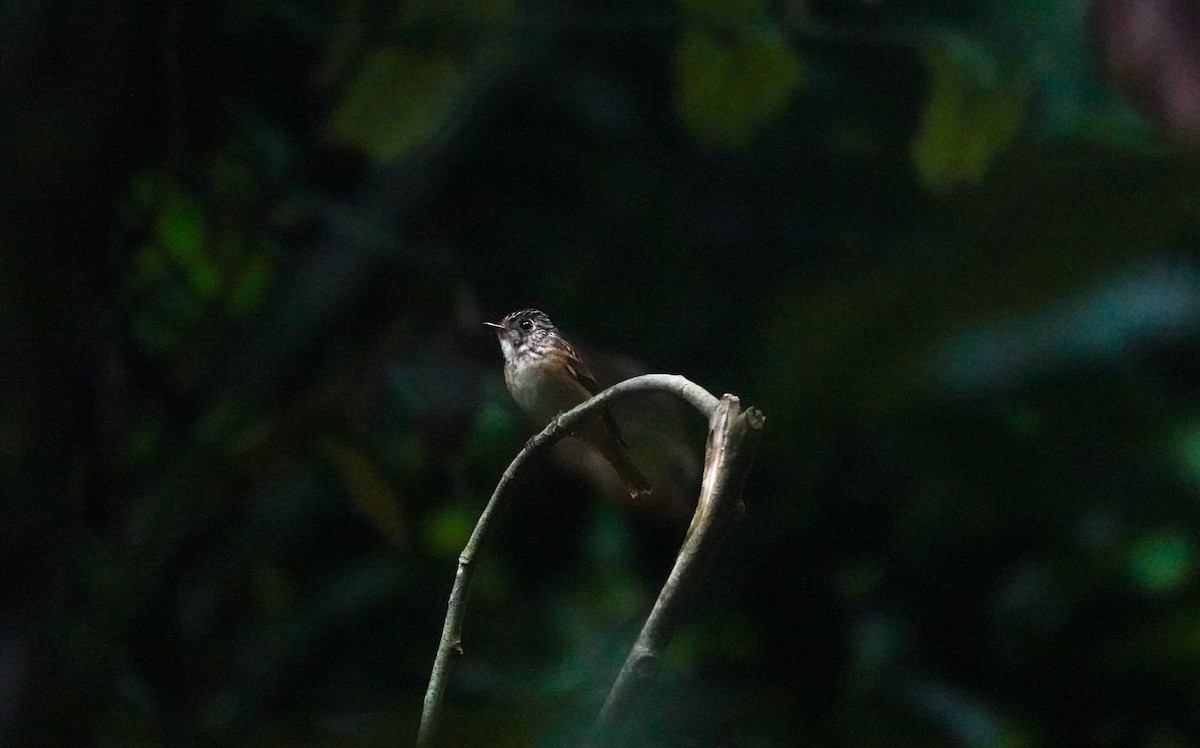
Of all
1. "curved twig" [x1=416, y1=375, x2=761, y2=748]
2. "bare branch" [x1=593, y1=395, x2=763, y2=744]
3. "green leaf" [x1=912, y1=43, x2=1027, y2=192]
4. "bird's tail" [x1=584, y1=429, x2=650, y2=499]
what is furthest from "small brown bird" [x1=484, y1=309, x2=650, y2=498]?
"bare branch" [x1=593, y1=395, x2=763, y2=744]

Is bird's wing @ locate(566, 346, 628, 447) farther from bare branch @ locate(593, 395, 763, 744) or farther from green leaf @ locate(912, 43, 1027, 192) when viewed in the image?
bare branch @ locate(593, 395, 763, 744)

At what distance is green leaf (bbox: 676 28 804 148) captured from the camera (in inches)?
69.1

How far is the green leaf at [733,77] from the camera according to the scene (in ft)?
5.76

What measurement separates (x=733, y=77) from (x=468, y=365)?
2.07ft

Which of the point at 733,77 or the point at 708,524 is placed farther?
the point at 733,77

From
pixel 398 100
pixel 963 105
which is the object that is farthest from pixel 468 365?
pixel 963 105

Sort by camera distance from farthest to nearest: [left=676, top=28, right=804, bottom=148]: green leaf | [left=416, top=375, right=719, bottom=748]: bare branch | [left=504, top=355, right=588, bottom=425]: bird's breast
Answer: [left=676, top=28, right=804, bottom=148]: green leaf, [left=504, top=355, right=588, bottom=425]: bird's breast, [left=416, top=375, right=719, bottom=748]: bare branch

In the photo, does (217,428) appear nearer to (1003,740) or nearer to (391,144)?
(391,144)

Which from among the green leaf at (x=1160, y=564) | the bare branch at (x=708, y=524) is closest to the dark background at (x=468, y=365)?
the green leaf at (x=1160, y=564)

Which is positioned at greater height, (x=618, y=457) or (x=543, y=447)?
(x=618, y=457)

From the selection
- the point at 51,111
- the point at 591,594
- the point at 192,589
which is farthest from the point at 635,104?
the point at 51,111

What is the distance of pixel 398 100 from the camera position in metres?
1.92

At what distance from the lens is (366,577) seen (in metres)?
2.49

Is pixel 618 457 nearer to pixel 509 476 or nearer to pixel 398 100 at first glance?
pixel 509 476
